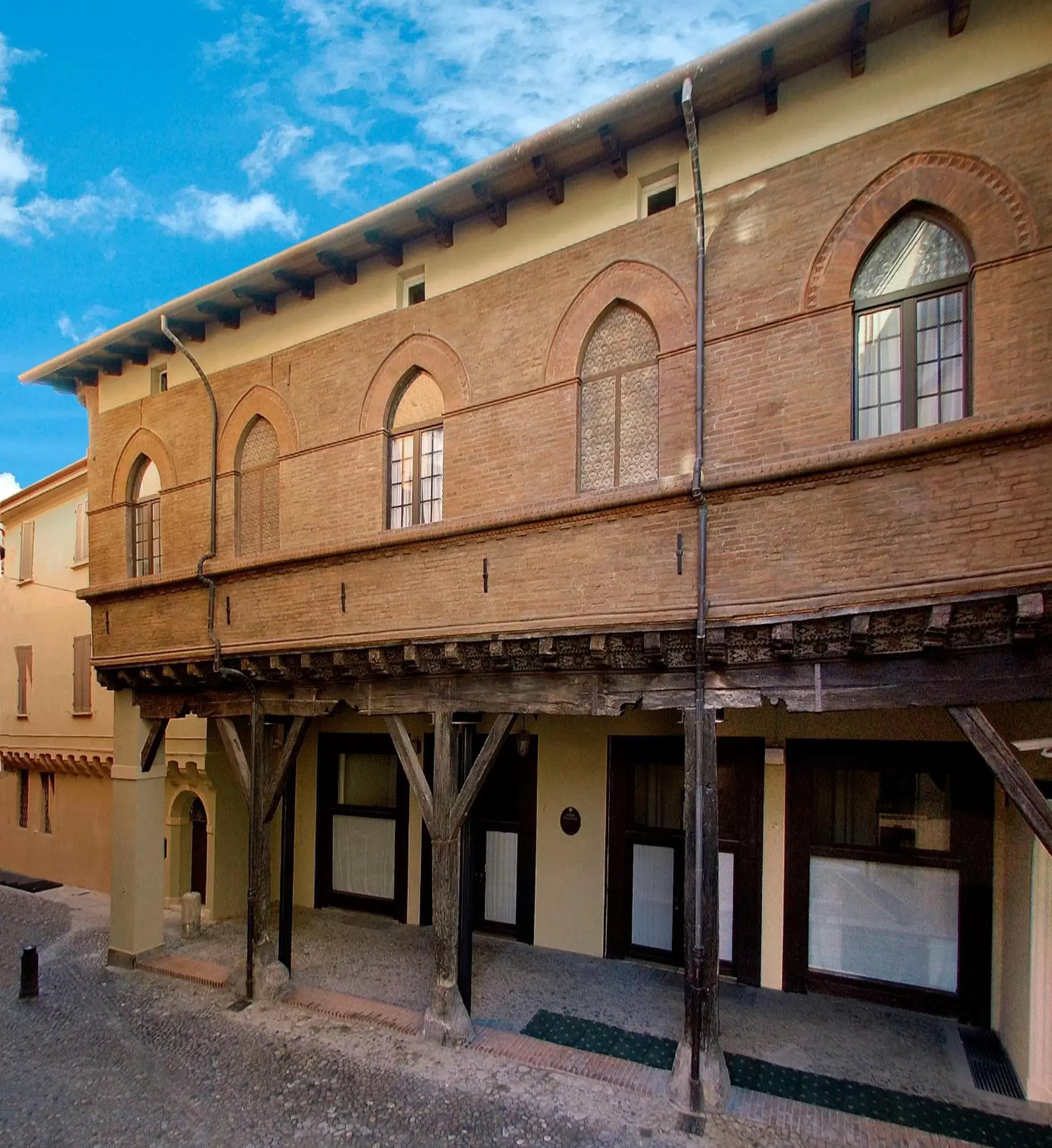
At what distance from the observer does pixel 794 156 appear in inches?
246

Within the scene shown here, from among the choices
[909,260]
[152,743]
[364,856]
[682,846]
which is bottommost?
[364,856]

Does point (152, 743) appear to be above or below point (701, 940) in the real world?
above

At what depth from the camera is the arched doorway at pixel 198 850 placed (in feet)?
40.9

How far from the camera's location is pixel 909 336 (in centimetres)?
588

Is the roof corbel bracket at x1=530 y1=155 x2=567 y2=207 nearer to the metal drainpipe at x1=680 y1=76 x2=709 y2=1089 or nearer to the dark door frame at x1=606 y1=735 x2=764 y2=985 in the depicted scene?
the metal drainpipe at x1=680 y1=76 x2=709 y2=1089

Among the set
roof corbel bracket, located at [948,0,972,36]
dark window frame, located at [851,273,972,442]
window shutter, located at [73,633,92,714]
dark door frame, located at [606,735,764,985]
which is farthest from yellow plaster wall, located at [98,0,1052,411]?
window shutter, located at [73,633,92,714]

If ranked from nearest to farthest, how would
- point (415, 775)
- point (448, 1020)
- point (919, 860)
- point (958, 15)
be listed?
point (958, 15) → point (448, 1020) → point (415, 775) → point (919, 860)

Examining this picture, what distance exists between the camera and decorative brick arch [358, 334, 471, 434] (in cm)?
795

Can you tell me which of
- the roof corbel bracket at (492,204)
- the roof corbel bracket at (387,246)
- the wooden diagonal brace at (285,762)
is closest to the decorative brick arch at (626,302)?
the roof corbel bracket at (492,204)

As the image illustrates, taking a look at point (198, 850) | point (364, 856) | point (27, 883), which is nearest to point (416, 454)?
point (364, 856)

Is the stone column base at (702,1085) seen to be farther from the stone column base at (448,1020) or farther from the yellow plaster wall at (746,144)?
the yellow plaster wall at (746,144)

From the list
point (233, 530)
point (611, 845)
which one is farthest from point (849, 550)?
point (233, 530)

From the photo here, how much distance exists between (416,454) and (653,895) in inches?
250

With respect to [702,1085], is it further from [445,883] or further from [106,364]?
[106,364]
